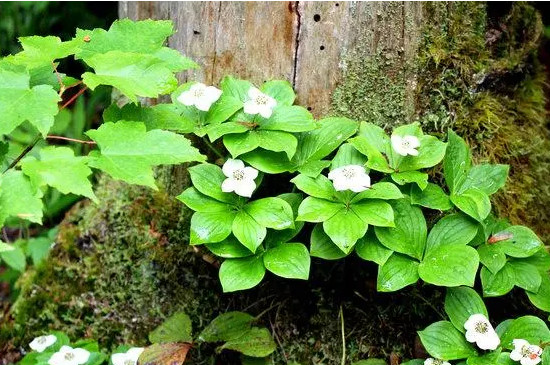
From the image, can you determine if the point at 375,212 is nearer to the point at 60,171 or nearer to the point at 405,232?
the point at 405,232

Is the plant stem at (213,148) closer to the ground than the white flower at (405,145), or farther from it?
closer to the ground

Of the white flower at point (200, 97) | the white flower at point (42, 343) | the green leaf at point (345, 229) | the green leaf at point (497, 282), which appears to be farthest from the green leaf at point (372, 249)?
the white flower at point (42, 343)

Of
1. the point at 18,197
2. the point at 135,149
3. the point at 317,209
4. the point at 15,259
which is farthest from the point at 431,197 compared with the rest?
the point at 15,259

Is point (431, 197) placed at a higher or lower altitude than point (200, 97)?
lower

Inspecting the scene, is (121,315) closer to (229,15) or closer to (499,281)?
(229,15)

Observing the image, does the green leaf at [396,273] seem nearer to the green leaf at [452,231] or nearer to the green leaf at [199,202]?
the green leaf at [452,231]

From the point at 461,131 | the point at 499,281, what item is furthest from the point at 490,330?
the point at 461,131
